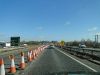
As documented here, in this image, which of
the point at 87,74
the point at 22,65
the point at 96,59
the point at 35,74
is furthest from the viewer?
the point at 96,59

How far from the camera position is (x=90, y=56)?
31328 mm

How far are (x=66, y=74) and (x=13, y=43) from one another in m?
97.5

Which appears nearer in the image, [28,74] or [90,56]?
[28,74]

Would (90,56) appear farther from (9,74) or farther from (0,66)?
(0,66)

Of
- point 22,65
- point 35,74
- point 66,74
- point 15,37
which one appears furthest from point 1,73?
point 15,37

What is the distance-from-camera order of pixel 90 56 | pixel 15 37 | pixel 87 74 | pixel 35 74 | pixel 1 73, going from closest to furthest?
pixel 87 74 < pixel 1 73 < pixel 35 74 < pixel 90 56 < pixel 15 37

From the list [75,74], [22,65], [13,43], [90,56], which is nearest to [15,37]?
[13,43]

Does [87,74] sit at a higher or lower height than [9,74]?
higher

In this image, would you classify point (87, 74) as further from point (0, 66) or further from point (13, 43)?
point (13, 43)

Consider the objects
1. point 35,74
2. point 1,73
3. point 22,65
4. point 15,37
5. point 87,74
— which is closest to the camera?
point 87,74

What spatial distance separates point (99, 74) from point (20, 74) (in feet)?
36.5

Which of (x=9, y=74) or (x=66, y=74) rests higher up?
(x=66, y=74)

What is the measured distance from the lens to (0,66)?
13.8m

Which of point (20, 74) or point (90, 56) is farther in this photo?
point (90, 56)
